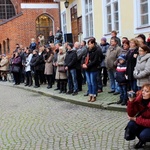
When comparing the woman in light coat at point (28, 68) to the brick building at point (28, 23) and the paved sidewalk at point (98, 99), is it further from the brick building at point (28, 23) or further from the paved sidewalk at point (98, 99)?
the brick building at point (28, 23)

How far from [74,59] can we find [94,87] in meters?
1.78

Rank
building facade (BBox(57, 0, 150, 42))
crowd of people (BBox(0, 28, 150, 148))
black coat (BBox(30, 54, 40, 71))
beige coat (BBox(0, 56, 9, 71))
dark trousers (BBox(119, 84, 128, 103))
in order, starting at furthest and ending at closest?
beige coat (BBox(0, 56, 9, 71)) < black coat (BBox(30, 54, 40, 71)) < building facade (BBox(57, 0, 150, 42)) < dark trousers (BBox(119, 84, 128, 103)) < crowd of people (BBox(0, 28, 150, 148))

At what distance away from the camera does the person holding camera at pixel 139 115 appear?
525cm

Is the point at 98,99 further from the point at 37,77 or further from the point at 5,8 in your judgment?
the point at 5,8

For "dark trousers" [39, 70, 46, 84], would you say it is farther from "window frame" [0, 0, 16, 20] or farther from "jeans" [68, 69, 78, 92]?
"window frame" [0, 0, 16, 20]

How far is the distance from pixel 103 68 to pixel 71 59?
1.40 metres

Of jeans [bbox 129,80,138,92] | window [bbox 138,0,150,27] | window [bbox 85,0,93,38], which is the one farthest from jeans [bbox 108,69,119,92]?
window [bbox 85,0,93,38]

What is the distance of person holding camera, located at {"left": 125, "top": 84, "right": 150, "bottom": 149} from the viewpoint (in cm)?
525

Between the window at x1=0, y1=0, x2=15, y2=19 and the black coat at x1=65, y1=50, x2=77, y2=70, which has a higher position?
the window at x1=0, y1=0, x2=15, y2=19

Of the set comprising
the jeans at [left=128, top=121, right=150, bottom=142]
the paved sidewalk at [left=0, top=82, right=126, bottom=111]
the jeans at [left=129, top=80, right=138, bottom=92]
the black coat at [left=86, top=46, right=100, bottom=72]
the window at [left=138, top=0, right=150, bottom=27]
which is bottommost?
the paved sidewalk at [left=0, top=82, right=126, bottom=111]

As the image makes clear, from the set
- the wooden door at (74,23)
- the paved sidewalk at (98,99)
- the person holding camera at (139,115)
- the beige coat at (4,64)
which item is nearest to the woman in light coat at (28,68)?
the paved sidewalk at (98,99)

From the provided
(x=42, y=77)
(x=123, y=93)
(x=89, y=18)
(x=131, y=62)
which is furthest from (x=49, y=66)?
(x=131, y=62)

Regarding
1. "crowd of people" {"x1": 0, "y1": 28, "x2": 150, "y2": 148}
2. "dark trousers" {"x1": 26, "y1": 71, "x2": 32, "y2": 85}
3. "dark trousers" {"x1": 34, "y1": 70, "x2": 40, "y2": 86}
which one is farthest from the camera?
"dark trousers" {"x1": 26, "y1": 71, "x2": 32, "y2": 85}

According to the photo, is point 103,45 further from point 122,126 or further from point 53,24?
point 53,24
